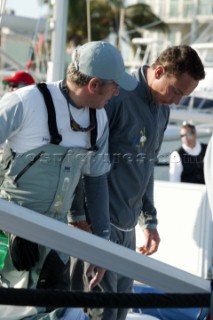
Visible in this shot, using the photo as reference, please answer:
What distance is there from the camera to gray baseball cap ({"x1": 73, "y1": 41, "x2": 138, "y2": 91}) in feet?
11.6

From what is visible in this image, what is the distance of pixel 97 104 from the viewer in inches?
140

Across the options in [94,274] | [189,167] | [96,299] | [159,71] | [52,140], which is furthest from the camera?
[189,167]

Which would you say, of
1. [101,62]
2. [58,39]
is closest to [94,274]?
[101,62]

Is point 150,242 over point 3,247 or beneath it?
beneath

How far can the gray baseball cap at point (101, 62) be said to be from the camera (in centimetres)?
354

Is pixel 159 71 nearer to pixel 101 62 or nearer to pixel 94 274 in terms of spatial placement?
pixel 101 62

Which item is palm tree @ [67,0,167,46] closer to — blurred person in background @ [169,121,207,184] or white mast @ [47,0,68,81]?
blurred person in background @ [169,121,207,184]

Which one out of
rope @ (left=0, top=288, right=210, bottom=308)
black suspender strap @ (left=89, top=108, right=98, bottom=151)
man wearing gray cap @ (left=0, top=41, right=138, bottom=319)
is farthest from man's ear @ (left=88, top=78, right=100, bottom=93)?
rope @ (left=0, top=288, right=210, bottom=308)

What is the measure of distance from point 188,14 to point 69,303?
1701 inches

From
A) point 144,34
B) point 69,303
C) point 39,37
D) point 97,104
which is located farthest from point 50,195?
point 144,34

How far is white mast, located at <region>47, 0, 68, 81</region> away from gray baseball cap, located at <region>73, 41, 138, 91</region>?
5.38 metres

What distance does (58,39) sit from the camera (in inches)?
362

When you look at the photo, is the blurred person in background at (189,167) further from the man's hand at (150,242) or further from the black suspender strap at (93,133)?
the black suspender strap at (93,133)

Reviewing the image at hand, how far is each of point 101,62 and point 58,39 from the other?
226 inches
